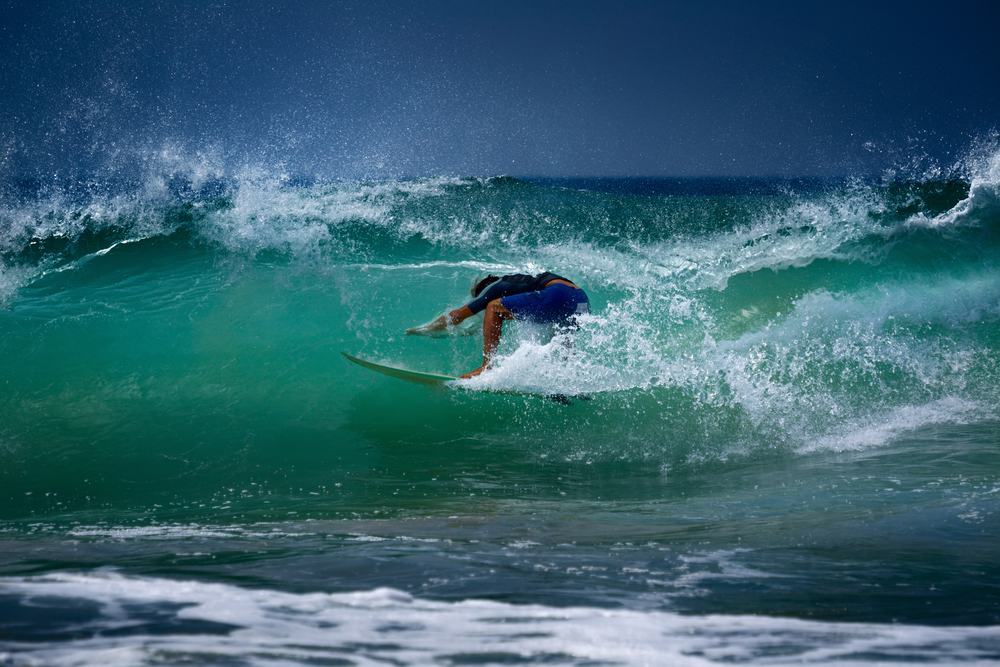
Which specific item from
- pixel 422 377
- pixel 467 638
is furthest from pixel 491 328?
pixel 467 638

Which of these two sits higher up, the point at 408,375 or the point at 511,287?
the point at 511,287

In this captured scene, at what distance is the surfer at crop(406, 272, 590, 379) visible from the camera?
13.2 ft

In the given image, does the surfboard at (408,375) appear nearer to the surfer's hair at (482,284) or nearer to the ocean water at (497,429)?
the ocean water at (497,429)

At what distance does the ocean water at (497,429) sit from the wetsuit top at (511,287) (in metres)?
0.25

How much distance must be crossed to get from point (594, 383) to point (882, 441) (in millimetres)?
1597

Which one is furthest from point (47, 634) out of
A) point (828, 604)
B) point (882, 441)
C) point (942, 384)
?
point (942, 384)

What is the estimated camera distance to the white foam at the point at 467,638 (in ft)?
3.89

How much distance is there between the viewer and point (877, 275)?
6.16 m

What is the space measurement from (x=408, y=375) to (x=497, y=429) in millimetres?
731

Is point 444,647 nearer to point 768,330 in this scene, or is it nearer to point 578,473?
point 578,473

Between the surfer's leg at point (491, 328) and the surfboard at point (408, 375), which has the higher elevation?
the surfer's leg at point (491, 328)

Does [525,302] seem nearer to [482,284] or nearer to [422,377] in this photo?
[482,284]

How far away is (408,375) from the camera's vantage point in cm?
421

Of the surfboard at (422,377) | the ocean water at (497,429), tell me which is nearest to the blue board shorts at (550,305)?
the ocean water at (497,429)
